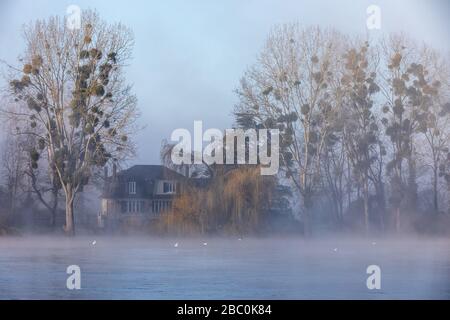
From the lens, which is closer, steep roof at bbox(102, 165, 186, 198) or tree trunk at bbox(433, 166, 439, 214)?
tree trunk at bbox(433, 166, 439, 214)

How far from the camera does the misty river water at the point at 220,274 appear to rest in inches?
613

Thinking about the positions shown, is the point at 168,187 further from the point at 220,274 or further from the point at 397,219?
the point at 220,274

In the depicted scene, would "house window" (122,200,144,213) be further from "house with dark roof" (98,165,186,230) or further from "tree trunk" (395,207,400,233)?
"tree trunk" (395,207,400,233)

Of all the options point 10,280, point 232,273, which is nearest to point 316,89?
point 232,273

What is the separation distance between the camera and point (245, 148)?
42.9m

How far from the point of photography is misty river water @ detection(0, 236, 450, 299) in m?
15.6

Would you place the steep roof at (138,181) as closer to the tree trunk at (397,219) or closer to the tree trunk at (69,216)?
the tree trunk at (69,216)

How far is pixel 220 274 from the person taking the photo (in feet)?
63.5

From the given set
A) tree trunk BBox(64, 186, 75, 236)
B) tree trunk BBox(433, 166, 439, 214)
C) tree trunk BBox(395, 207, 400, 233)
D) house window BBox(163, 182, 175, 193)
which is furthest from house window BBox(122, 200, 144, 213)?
tree trunk BBox(433, 166, 439, 214)

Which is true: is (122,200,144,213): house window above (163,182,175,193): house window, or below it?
below

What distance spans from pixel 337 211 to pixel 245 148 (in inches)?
496

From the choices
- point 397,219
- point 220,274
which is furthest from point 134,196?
point 220,274
